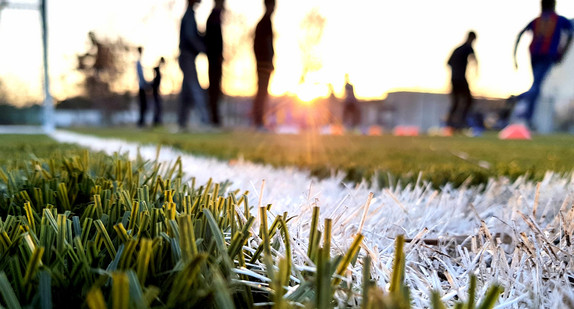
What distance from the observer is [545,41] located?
8148 millimetres

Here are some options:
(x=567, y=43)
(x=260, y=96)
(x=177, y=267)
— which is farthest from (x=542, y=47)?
(x=177, y=267)

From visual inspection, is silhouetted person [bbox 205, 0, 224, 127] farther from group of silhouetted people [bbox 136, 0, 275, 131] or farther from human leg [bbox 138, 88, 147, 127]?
human leg [bbox 138, 88, 147, 127]

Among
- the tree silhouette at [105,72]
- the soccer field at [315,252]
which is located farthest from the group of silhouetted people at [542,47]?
the tree silhouette at [105,72]

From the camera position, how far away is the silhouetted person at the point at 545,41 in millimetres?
8062

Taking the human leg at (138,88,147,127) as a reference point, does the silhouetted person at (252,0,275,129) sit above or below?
above

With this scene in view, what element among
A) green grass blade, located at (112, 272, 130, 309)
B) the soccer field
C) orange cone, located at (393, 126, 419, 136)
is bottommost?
orange cone, located at (393, 126, 419, 136)

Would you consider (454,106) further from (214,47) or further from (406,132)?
(214,47)

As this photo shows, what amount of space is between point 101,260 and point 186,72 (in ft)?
26.9

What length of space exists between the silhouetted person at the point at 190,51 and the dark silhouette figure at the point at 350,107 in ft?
24.8

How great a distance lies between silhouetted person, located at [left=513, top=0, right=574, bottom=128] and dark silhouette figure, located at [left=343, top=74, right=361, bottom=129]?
7126 millimetres

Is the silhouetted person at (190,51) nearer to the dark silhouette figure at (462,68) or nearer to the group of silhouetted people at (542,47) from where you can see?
the group of silhouetted people at (542,47)

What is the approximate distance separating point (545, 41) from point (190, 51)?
623cm

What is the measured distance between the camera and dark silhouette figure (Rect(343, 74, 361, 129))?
1546cm

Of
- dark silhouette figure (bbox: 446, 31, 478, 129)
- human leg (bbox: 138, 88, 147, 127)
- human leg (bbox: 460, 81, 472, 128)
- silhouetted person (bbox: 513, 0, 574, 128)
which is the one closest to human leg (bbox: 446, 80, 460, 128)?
dark silhouette figure (bbox: 446, 31, 478, 129)
